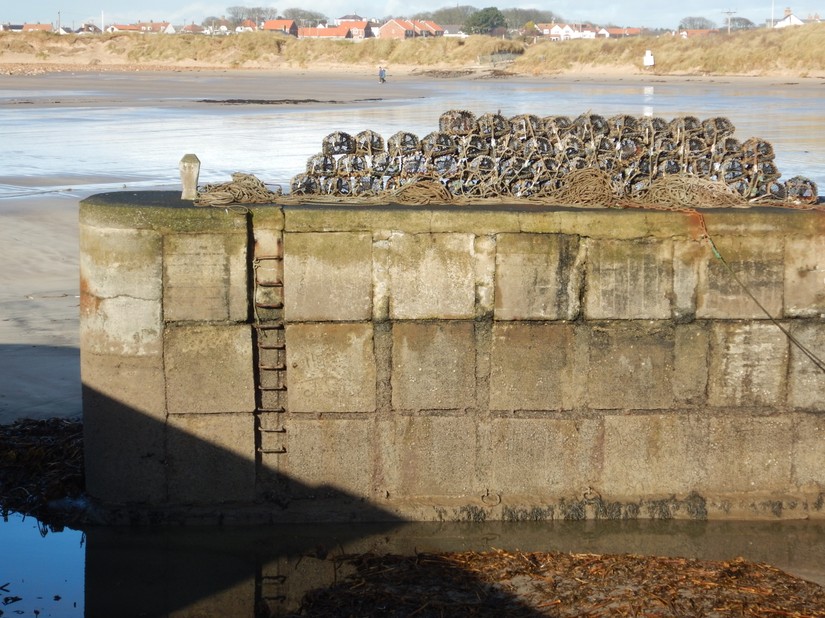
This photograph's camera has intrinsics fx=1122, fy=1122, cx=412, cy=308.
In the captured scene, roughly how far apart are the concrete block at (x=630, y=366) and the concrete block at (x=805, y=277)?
A: 739 mm

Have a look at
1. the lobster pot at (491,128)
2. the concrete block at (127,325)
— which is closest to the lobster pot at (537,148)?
the lobster pot at (491,128)

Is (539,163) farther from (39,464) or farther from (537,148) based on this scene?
(39,464)

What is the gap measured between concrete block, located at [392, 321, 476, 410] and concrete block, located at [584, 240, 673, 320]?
0.74 meters

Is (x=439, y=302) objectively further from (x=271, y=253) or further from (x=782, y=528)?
(x=782, y=528)

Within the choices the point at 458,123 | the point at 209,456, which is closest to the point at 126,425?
the point at 209,456

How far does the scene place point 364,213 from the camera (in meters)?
6.32

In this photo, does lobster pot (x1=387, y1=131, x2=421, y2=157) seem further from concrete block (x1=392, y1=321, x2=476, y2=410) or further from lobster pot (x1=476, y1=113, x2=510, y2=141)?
concrete block (x1=392, y1=321, x2=476, y2=410)

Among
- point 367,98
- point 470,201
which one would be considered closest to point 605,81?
point 367,98

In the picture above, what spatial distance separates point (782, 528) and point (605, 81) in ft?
209

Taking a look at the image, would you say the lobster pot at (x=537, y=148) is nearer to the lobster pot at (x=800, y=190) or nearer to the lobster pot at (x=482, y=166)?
the lobster pot at (x=482, y=166)

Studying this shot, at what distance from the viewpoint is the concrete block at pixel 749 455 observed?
21.6ft

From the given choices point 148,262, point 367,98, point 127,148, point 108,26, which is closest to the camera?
point 148,262

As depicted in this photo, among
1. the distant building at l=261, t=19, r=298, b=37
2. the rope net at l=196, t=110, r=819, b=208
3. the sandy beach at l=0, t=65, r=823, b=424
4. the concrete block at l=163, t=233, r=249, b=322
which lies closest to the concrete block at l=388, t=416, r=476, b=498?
the concrete block at l=163, t=233, r=249, b=322

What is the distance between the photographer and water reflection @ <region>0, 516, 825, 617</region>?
599 centimetres
